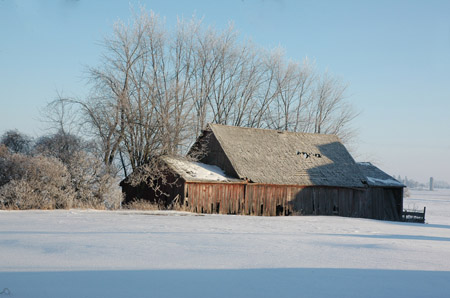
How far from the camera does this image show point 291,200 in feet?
Answer: 97.2

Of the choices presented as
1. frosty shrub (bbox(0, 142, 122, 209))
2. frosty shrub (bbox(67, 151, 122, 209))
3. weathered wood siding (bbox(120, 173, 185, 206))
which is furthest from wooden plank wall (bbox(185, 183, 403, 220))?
frosty shrub (bbox(0, 142, 122, 209))

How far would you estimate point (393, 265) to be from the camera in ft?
28.9

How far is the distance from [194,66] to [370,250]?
1308 inches

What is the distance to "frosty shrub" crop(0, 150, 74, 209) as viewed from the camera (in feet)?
68.1

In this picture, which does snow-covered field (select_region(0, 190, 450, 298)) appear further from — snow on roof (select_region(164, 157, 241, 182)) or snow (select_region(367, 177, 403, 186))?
snow (select_region(367, 177, 403, 186))

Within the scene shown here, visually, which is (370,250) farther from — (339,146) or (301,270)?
(339,146)

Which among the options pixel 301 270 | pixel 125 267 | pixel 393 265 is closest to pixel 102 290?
pixel 125 267

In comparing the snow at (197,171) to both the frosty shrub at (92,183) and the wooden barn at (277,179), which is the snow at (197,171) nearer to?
the wooden barn at (277,179)

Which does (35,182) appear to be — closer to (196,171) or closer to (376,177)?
(196,171)

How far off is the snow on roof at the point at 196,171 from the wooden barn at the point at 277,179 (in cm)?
7

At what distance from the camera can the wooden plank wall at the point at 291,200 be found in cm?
2706

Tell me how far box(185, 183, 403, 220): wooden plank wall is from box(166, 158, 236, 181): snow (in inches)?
17.9

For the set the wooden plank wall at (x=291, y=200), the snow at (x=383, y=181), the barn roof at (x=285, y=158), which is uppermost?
the barn roof at (x=285, y=158)

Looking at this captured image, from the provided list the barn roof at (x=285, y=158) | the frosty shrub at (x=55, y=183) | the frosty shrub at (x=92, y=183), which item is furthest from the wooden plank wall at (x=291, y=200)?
the frosty shrub at (x=55, y=183)
